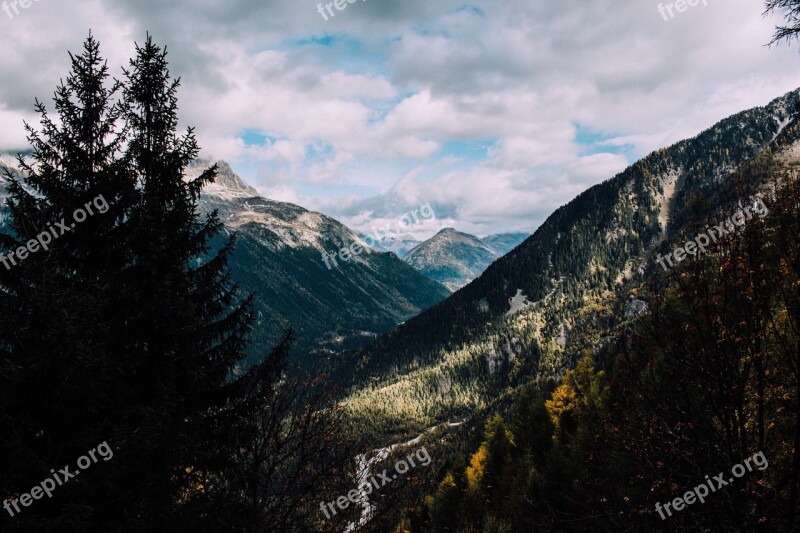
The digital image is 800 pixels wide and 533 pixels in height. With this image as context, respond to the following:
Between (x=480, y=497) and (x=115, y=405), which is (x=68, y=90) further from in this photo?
(x=480, y=497)

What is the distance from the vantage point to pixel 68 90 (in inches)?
487

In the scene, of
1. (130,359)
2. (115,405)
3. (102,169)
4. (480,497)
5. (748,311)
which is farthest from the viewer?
(480,497)

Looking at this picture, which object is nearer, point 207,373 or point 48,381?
point 48,381

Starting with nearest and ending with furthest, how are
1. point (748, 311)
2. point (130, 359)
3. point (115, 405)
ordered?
point (748, 311) < point (115, 405) < point (130, 359)

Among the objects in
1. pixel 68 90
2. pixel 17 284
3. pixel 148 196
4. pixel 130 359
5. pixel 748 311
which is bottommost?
pixel 748 311

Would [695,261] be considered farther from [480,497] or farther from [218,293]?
[480,497]

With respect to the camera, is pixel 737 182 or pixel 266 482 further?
pixel 266 482

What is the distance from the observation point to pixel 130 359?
10.9m

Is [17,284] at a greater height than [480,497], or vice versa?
[17,284]

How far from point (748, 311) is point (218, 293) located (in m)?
14.1

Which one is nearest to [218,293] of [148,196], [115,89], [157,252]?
[157,252]

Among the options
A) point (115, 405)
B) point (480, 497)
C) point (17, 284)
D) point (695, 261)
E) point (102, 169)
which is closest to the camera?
point (695, 261)

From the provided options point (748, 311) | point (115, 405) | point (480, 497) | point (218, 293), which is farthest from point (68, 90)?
point (480, 497)

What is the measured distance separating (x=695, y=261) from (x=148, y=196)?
14.3 meters
